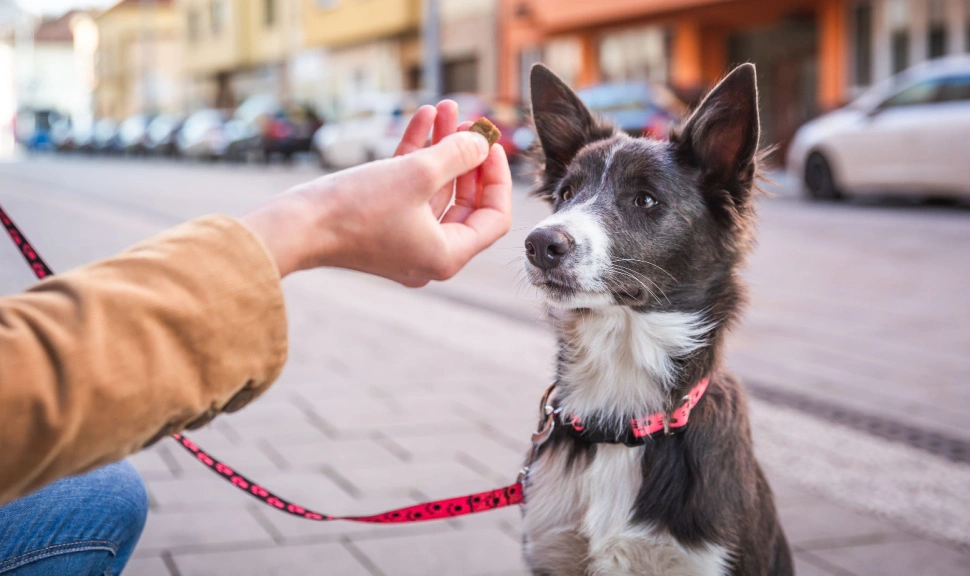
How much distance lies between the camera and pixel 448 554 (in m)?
3.39

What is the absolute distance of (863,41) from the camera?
22.4 metres

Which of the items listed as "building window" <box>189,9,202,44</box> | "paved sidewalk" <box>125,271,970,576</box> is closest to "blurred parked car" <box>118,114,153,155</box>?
"building window" <box>189,9,202,44</box>

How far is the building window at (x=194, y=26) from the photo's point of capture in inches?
2280

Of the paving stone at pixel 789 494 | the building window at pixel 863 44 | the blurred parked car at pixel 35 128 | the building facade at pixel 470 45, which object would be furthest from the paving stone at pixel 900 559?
the blurred parked car at pixel 35 128

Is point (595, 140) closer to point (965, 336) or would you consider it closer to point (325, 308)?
point (965, 336)

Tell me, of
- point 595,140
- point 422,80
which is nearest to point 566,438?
point 595,140

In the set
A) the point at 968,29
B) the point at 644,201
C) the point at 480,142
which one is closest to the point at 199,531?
the point at 644,201

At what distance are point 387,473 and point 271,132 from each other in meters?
26.9

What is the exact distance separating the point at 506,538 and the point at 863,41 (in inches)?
854

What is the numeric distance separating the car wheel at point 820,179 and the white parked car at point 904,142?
0.05 feet

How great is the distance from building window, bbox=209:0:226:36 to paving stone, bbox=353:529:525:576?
5444 cm

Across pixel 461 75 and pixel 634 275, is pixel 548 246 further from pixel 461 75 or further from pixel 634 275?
pixel 461 75

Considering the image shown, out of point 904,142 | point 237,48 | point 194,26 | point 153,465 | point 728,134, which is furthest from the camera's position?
point 194,26

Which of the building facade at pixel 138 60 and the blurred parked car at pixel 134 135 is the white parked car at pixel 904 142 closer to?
the blurred parked car at pixel 134 135
